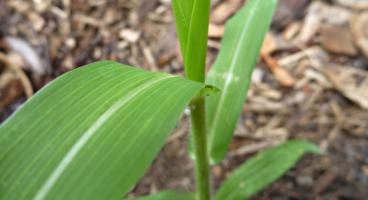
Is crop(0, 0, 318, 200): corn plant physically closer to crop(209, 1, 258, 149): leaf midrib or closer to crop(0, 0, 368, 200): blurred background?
crop(209, 1, 258, 149): leaf midrib

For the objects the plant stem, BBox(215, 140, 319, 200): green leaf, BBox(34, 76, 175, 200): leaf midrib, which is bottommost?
BBox(215, 140, 319, 200): green leaf

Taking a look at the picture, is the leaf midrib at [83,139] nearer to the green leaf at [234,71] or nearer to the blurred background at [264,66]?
the green leaf at [234,71]

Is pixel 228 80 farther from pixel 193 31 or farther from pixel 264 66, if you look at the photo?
pixel 264 66

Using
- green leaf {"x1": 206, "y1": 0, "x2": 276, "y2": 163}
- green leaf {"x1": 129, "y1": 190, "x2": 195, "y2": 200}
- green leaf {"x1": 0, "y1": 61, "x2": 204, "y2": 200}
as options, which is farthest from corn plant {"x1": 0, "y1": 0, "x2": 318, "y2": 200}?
green leaf {"x1": 129, "y1": 190, "x2": 195, "y2": 200}

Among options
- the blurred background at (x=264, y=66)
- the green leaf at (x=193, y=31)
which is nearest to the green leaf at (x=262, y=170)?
the blurred background at (x=264, y=66)

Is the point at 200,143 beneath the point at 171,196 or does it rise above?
above

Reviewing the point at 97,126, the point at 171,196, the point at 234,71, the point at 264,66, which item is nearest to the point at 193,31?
the point at 97,126
